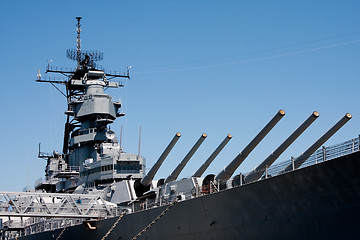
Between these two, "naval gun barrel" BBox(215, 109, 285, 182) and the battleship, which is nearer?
the battleship

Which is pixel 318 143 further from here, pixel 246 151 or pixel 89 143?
pixel 89 143

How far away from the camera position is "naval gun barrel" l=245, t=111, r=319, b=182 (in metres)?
16.0

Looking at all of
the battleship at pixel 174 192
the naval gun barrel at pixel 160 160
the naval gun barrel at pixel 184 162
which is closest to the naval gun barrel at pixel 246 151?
the battleship at pixel 174 192

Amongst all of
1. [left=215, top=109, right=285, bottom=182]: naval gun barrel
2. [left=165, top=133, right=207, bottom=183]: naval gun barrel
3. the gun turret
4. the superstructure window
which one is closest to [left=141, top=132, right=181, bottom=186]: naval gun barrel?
the gun turret

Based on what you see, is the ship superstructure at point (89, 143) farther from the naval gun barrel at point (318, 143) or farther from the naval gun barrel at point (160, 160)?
the naval gun barrel at point (318, 143)

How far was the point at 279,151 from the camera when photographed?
1689 centimetres

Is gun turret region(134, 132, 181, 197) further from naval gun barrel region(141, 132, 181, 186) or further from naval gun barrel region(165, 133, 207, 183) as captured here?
naval gun barrel region(165, 133, 207, 183)

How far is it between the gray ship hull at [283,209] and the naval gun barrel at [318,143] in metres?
1.43

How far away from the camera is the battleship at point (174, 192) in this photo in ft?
44.3

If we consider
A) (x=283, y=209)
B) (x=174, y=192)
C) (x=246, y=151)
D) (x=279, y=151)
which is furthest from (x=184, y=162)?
(x=283, y=209)

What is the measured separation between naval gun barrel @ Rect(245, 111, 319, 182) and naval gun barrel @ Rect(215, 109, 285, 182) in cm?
70

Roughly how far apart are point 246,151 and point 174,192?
17.0 ft

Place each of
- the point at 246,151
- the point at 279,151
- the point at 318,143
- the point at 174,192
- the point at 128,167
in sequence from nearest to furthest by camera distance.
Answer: the point at 318,143
the point at 279,151
the point at 246,151
the point at 174,192
the point at 128,167

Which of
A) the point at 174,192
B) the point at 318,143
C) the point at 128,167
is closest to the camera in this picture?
the point at 318,143
